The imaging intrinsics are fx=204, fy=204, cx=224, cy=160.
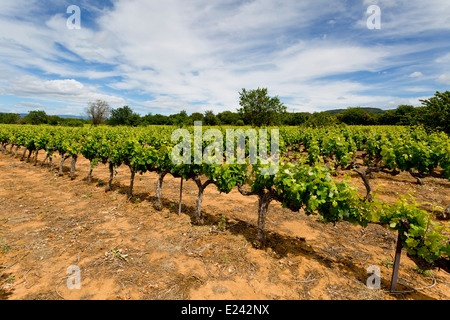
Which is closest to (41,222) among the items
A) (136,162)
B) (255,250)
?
(136,162)

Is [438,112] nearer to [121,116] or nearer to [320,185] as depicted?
[320,185]

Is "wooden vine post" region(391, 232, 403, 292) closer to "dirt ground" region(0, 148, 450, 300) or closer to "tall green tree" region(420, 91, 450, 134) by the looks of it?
"dirt ground" region(0, 148, 450, 300)

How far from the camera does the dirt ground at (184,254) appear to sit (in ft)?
14.0

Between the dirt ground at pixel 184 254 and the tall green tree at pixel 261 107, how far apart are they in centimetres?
3873

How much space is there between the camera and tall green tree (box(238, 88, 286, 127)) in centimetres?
4469

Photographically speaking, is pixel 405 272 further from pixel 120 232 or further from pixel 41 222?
pixel 41 222

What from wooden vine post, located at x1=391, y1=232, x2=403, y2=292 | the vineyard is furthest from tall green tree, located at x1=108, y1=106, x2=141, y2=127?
wooden vine post, located at x1=391, y1=232, x2=403, y2=292

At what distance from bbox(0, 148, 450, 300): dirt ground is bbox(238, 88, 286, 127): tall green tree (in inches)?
1525

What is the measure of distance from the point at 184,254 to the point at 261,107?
4326 centimetres

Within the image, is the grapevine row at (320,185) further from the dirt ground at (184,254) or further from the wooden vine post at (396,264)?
the dirt ground at (184,254)

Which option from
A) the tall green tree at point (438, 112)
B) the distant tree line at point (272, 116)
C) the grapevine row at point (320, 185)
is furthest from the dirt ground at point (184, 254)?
the tall green tree at point (438, 112)
